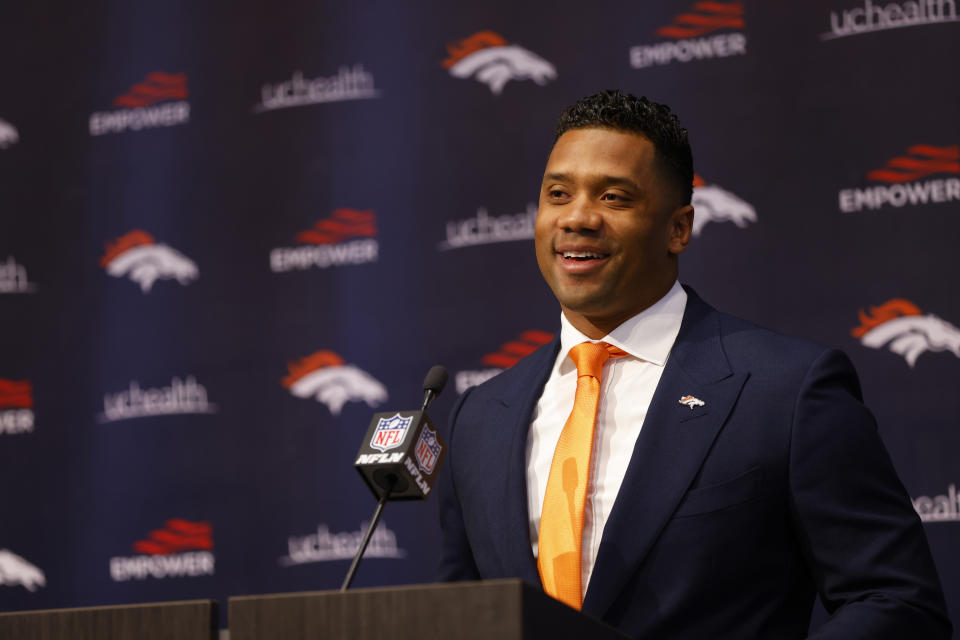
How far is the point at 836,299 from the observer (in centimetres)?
319

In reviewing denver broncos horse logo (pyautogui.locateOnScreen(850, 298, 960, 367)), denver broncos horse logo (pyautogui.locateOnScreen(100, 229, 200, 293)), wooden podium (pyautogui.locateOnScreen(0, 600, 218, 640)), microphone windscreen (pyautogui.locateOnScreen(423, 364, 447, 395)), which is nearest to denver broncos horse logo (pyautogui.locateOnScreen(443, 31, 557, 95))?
denver broncos horse logo (pyautogui.locateOnScreen(100, 229, 200, 293))

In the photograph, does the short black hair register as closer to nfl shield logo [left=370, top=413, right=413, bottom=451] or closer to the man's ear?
the man's ear

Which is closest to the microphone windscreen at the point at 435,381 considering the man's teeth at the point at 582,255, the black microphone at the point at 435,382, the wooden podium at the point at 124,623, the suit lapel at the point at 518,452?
the black microphone at the point at 435,382

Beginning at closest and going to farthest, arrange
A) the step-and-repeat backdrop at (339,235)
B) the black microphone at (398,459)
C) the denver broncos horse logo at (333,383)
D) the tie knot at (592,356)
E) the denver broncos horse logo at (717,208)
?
1. the black microphone at (398,459)
2. the tie knot at (592,356)
3. the step-and-repeat backdrop at (339,235)
4. the denver broncos horse logo at (717,208)
5. the denver broncos horse logo at (333,383)

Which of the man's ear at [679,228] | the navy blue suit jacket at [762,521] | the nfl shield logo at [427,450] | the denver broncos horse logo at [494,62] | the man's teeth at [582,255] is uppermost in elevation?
the denver broncos horse logo at [494,62]

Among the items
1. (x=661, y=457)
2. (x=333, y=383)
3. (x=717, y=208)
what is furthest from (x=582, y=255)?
(x=333, y=383)

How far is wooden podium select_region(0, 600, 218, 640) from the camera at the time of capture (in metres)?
1.43

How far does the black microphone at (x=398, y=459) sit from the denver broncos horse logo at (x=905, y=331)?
1.78 m

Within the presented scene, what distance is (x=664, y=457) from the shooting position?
6.38ft

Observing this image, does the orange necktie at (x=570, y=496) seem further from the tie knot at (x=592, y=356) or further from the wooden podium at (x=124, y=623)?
the wooden podium at (x=124, y=623)

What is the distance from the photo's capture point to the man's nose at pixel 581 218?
2.17 m

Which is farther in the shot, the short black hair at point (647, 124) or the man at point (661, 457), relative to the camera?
the short black hair at point (647, 124)

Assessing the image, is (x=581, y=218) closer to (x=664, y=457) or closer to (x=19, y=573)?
(x=664, y=457)

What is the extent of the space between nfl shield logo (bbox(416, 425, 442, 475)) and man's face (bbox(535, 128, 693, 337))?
537 millimetres
